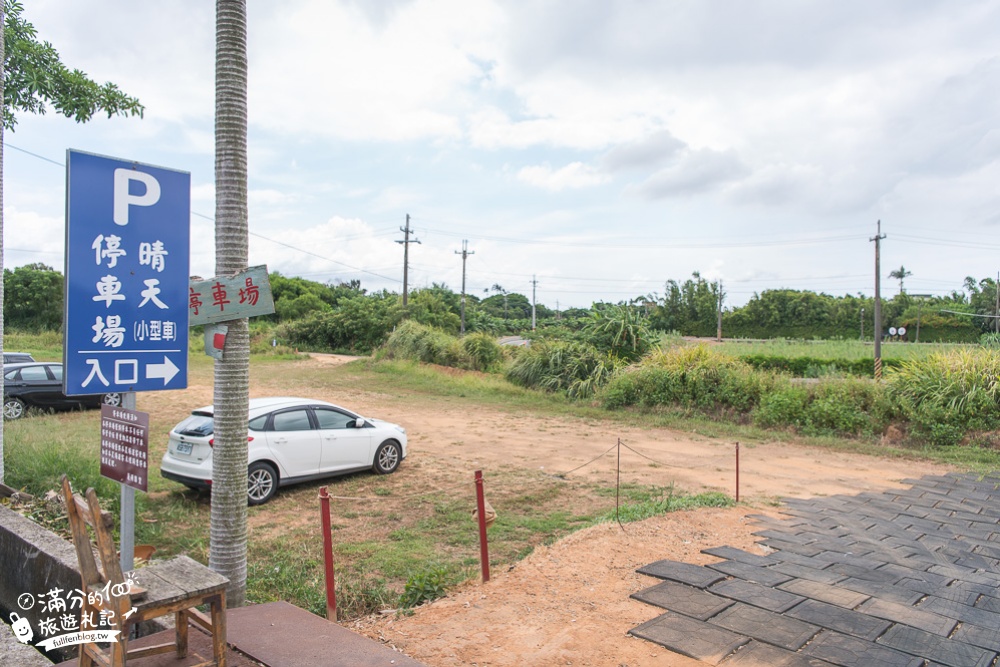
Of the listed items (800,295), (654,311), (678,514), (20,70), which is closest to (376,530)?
(678,514)

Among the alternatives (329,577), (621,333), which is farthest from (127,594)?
(621,333)

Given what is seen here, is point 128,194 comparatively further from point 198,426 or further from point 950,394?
point 950,394

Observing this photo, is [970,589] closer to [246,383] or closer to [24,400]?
[246,383]

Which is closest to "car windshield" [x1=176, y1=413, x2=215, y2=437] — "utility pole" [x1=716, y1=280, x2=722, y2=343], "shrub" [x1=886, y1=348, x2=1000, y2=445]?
"shrub" [x1=886, y1=348, x2=1000, y2=445]

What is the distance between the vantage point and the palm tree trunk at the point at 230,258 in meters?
4.21

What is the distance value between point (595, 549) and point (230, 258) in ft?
13.3

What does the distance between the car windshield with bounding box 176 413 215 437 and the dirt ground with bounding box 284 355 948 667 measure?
13.9 ft

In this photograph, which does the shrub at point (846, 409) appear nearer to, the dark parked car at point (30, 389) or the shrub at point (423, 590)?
the shrub at point (423, 590)

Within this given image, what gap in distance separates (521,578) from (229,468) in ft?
8.31

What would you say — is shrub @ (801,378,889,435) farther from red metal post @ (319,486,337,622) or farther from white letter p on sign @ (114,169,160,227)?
white letter p on sign @ (114,169,160,227)

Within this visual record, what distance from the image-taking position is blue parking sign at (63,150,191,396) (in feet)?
10.7

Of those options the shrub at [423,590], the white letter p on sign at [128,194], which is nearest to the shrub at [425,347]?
the shrub at [423,590]

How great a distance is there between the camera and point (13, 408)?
1431cm

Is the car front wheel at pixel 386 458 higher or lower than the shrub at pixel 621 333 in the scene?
lower
